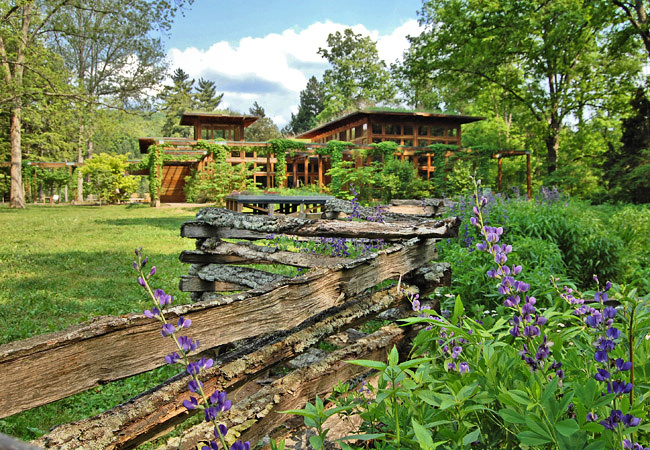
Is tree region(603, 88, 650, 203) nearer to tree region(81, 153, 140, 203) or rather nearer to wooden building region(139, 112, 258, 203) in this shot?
wooden building region(139, 112, 258, 203)

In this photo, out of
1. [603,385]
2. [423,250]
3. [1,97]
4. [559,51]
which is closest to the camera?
[603,385]

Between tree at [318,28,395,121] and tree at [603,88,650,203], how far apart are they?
132 feet

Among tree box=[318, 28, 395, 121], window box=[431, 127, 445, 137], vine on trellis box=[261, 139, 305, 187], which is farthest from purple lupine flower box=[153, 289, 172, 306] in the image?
tree box=[318, 28, 395, 121]

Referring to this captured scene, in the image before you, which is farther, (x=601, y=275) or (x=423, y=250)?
(x=601, y=275)

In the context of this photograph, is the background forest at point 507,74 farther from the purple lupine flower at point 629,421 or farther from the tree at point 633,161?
the purple lupine flower at point 629,421

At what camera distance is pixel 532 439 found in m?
1.14

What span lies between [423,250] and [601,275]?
417 cm

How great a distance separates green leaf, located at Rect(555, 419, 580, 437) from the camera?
1084mm

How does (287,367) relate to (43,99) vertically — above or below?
below

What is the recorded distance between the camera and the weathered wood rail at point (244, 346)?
1579 mm

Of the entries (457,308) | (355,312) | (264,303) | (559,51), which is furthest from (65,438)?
(559,51)

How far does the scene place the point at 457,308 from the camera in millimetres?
1826

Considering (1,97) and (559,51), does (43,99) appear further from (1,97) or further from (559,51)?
(559,51)

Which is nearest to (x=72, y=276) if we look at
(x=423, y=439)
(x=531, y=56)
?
(x=423, y=439)
